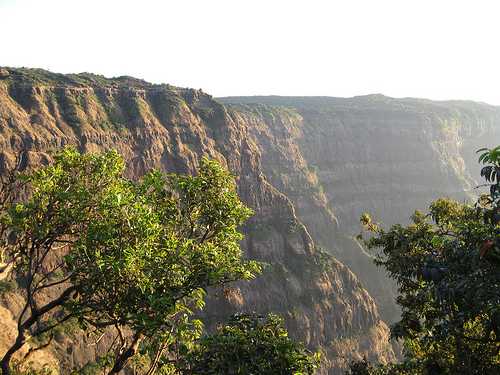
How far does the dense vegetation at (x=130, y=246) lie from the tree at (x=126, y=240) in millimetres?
39

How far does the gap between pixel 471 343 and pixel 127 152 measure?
82.4m

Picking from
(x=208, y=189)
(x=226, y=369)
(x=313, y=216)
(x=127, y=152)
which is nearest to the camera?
(x=226, y=369)

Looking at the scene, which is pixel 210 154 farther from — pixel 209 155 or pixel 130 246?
pixel 130 246

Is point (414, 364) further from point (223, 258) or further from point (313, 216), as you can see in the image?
point (313, 216)

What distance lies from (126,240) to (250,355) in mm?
5862

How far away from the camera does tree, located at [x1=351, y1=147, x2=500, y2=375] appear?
34.0ft

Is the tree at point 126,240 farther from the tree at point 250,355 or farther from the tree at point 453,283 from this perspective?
the tree at point 453,283

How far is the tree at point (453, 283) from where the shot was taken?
1035 centimetres

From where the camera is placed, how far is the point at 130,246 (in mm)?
14305

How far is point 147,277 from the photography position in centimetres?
1455

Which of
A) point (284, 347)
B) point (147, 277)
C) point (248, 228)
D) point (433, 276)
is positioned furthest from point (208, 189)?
point (248, 228)

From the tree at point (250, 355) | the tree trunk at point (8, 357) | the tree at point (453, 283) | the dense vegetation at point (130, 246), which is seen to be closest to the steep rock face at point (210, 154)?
the dense vegetation at point (130, 246)

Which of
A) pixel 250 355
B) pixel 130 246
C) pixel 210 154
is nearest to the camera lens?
pixel 130 246

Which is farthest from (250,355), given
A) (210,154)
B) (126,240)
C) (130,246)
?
(210,154)
